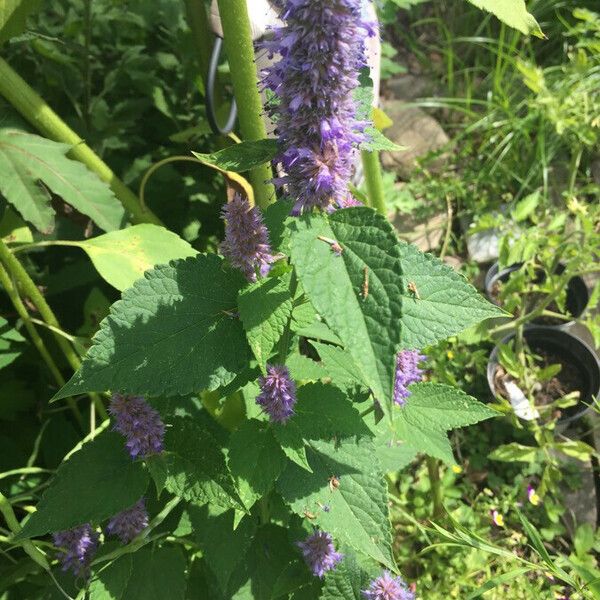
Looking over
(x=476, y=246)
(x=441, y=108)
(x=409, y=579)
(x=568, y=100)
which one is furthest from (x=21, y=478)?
(x=441, y=108)

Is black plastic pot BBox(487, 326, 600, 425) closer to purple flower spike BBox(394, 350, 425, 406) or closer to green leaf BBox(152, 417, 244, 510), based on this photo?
purple flower spike BBox(394, 350, 425, 406)

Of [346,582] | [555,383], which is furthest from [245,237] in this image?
[555,383]

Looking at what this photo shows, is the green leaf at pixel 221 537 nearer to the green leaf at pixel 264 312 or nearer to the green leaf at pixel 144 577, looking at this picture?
the green leaf at pixel 144 577

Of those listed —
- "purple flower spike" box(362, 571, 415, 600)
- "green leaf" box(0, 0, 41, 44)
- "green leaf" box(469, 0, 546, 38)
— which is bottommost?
"purple flower spike" box(362, 571, 415, 600)

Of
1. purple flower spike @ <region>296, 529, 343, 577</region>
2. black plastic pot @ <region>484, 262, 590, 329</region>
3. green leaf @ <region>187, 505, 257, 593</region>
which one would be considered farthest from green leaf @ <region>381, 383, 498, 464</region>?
black plastic pot @ <region>484, 262, 590, 329</region>

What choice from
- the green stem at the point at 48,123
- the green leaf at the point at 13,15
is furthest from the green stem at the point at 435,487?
the green leaf at the point at 13,15
